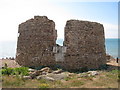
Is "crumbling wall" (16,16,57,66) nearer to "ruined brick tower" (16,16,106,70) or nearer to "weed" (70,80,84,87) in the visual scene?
"ruined brick tower" (16,16,106,70)

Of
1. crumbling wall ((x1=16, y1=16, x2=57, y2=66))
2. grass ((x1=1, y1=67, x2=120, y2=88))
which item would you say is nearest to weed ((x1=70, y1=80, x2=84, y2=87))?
grass ((x1=1, y1=67, x2=120, y2=88))

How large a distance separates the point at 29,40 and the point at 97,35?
5.92 meters

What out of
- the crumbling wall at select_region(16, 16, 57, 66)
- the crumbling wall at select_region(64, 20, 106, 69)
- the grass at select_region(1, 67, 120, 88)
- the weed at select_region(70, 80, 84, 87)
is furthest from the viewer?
the crumbling wall at select_region(16, 16, 57, 66)

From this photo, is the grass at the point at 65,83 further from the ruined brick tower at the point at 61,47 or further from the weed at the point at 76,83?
Answer: the ruined brick tower at the point at 61,47

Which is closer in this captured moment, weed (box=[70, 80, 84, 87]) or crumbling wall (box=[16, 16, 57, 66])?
weed (box=[70, 80, 84, 87])

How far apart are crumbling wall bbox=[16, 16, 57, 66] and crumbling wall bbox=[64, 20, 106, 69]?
1364 millimetres

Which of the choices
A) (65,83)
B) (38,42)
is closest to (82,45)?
(38,42)

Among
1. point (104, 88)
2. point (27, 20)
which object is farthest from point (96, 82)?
point (27, 20)

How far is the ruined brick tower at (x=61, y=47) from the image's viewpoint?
685 inches

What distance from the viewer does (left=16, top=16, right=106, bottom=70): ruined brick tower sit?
57.1ft

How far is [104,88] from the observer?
1066cm

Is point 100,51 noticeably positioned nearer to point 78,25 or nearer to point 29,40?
point 78,25

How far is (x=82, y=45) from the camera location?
17531mm

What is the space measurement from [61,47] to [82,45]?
1772mm
